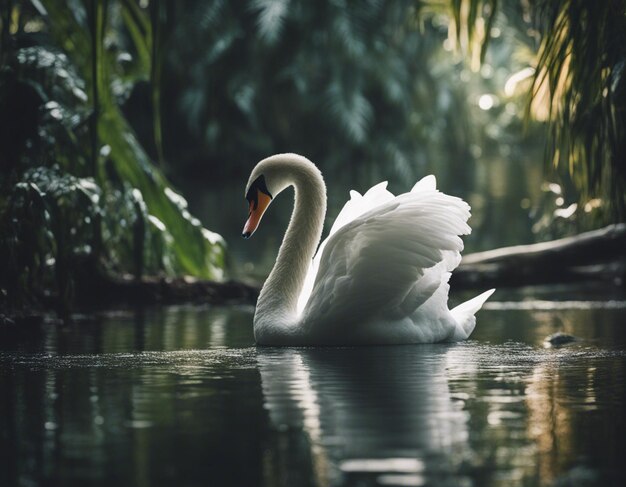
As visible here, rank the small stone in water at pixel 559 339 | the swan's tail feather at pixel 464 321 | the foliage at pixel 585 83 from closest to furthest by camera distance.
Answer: the foliage at pixel 585 83 → the small stone in water at pixel 559 339 → the swan's tail feather at pixel 464 321

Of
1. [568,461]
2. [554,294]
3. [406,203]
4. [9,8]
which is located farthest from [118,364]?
[554,294]

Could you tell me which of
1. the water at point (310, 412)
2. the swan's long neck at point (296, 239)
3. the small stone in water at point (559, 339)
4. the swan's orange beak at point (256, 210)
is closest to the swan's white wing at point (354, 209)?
the swan's long neck at point (296, 239)

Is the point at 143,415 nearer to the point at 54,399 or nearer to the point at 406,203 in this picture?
the point at 54,399

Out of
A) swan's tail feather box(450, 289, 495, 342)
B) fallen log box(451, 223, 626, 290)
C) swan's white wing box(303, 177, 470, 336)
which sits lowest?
swan's tail feather box(450, 289, 495, 342)

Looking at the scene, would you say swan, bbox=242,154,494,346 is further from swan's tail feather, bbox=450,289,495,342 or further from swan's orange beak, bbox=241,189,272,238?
swan's orange beak, bbox=241,189,272,238

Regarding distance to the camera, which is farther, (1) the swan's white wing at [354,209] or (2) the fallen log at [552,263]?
(2) the fallen log at [552,263]

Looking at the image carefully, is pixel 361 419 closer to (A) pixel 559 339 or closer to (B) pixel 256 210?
(A) pixel 559 339

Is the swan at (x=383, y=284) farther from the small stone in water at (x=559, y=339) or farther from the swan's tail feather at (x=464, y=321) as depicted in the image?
the small stone in water at (x=559, y=339)

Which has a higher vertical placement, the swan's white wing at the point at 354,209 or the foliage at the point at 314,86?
the foliage at the point at 314,86

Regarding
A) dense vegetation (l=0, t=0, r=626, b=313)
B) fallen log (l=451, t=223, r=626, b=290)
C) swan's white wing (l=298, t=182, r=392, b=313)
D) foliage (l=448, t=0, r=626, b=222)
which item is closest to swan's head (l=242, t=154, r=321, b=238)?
swan's white wing (l=298, t=182, r=392, b=313)

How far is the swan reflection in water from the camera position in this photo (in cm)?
→ 360

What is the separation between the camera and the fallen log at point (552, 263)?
1045 centimetres

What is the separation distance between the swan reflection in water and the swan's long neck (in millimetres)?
911

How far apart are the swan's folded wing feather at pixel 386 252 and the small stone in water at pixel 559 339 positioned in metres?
0.73
